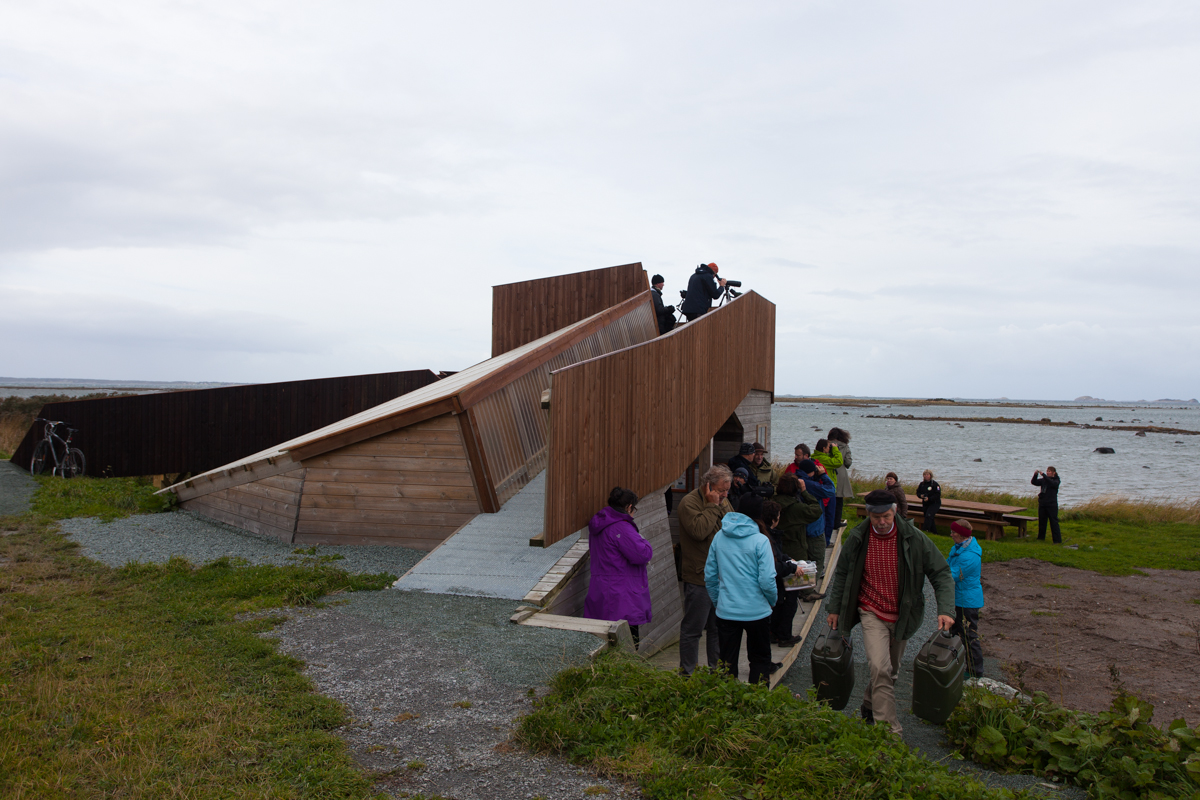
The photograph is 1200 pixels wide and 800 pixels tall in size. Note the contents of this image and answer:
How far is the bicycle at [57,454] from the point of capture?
46.4ft

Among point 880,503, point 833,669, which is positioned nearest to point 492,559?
point 833,669

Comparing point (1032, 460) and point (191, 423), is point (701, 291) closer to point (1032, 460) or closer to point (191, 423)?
point (191, 423)

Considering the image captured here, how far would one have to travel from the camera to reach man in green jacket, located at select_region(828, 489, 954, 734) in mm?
4711

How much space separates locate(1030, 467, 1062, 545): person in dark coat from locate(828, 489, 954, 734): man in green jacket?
1205 centimetres

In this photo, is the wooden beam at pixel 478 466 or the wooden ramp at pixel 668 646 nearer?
the wooden ramp at pixel 668 646

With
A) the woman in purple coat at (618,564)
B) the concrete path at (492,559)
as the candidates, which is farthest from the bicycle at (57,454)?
the woman in purple coat at (618,564)

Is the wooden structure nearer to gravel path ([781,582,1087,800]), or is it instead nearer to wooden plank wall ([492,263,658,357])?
gravel path ([781,582,1087,800])

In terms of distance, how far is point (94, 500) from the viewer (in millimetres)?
11062

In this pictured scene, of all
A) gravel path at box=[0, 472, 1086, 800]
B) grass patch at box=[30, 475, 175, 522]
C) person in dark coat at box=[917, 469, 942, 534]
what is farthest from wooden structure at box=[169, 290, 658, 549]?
person in dark coat at box=[917, 469, 942, 534]

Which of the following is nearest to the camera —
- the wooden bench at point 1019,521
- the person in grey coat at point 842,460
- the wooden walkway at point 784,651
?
the wooden walkway at point 784,651

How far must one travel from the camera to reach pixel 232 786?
310cm

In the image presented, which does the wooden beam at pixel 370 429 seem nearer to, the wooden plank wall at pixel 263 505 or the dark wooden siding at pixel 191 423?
the wooden plank wall at pixel 263 505

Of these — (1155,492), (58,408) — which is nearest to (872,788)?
(58,408)

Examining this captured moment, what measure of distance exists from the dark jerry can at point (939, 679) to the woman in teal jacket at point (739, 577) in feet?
3.17
